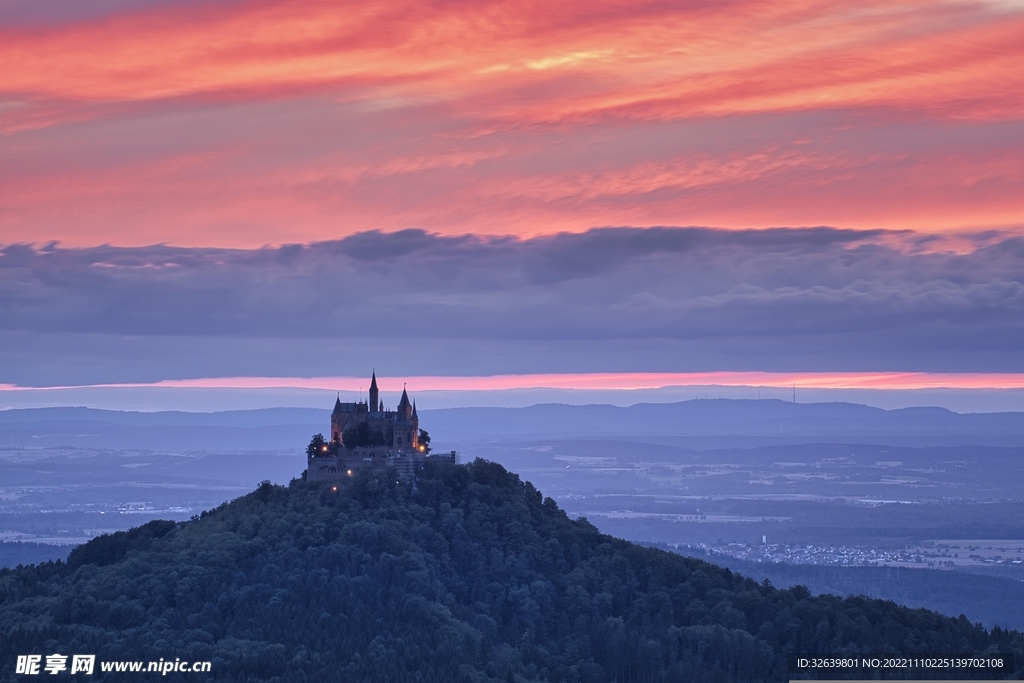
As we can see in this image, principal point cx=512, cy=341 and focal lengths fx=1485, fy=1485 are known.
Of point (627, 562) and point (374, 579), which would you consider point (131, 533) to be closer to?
point (374, 579)

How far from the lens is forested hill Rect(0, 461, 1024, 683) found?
467 ft

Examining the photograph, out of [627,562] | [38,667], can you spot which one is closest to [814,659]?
[627,562]

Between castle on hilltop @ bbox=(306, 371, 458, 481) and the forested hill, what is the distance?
2.46 metres

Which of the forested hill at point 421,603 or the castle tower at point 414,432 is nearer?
the forested hill at point 421,603

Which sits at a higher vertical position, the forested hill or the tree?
the tree

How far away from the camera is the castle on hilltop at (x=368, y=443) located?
6540 inches

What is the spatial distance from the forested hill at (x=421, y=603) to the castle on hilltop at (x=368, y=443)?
246 cm

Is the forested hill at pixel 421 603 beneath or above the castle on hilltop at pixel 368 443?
beneath

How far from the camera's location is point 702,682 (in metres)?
148

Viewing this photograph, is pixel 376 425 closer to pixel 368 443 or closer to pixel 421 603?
pixel 368 443

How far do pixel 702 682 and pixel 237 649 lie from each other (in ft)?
151

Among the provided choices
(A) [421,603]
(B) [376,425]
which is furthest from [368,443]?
(A) [421,603]

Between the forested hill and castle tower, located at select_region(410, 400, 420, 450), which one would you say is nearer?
the forested hill

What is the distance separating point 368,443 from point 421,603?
78.0ft
